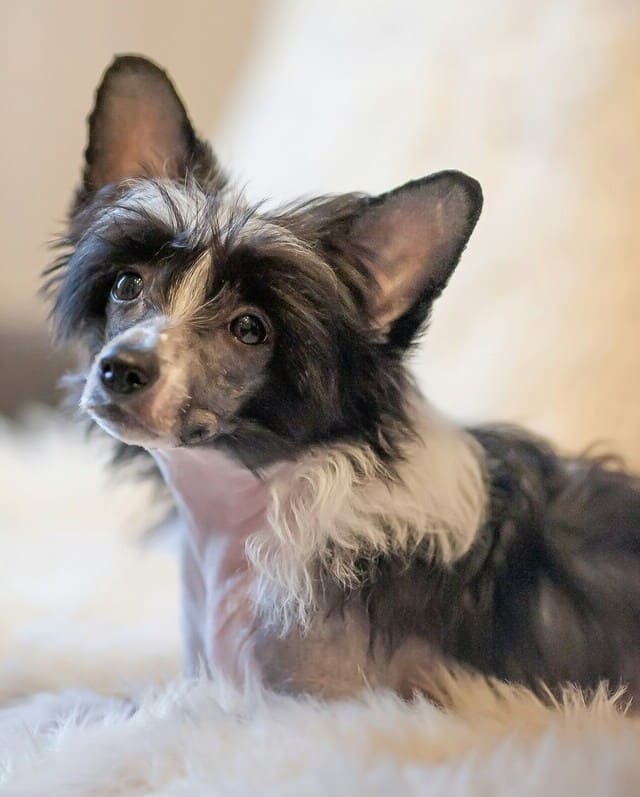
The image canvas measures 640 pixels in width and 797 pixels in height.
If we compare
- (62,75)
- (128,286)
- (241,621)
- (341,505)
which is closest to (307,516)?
(341,505)

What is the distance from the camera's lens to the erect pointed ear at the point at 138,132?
58.4 inches

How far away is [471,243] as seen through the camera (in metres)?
2.08

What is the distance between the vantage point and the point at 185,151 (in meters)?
1.54

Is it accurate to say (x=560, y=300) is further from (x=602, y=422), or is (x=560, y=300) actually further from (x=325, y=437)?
(x=325, y=437)

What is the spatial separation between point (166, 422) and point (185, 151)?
1.59 ft

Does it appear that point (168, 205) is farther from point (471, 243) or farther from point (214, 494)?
point (471, 243)

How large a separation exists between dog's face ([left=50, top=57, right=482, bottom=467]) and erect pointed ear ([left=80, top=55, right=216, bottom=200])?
39mm

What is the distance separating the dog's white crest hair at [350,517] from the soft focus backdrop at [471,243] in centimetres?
36

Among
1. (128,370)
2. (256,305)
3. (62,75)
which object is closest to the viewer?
(128,370)

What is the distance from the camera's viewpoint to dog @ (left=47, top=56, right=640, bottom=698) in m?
1.32

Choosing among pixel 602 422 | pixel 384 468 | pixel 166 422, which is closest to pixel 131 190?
pixel 166 422

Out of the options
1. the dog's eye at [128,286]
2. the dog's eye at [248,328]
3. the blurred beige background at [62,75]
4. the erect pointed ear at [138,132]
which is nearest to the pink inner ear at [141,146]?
the erect pointed ear at [138,132]

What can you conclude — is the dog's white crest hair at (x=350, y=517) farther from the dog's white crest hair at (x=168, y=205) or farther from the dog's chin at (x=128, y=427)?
the dog's white crest hair at (x=168, y=205)

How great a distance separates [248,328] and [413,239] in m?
0.25
